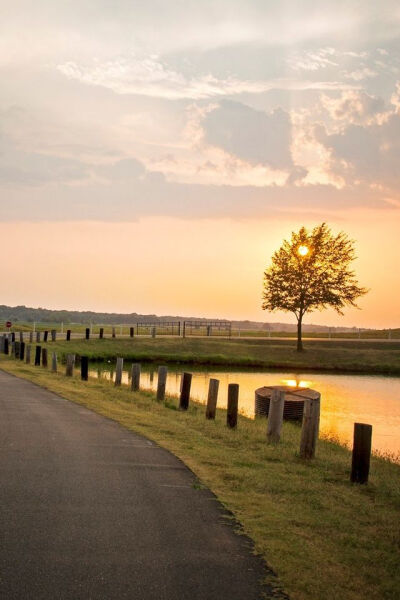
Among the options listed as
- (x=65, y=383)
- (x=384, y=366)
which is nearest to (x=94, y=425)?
(x=65, y=383)

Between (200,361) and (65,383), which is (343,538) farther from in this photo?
(200,361)

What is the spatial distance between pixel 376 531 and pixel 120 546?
3.67 m

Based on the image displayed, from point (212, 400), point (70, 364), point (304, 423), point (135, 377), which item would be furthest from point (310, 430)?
point (70, 364)

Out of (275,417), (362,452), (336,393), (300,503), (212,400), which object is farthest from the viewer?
(336,393)

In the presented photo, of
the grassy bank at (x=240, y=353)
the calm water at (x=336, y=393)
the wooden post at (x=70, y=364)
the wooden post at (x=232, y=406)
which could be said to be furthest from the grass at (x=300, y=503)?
the grassy bank at (x=240, y=353)

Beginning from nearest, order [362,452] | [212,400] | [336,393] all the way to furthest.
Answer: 1. [362,452]
2. [212,400]
3. [336,393]

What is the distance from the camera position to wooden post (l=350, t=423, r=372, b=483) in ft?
39.4

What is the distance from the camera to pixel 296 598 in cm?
595

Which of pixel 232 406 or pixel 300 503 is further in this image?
pixel 232 406

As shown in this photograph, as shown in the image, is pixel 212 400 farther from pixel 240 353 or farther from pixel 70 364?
pixel 240 353

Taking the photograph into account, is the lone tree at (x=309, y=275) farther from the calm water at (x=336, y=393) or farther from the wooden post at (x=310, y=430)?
the wooden post at (x=310, y=430)

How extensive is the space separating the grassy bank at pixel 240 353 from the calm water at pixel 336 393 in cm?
501

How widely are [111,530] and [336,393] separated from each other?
30.4 m

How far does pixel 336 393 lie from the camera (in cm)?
3656
